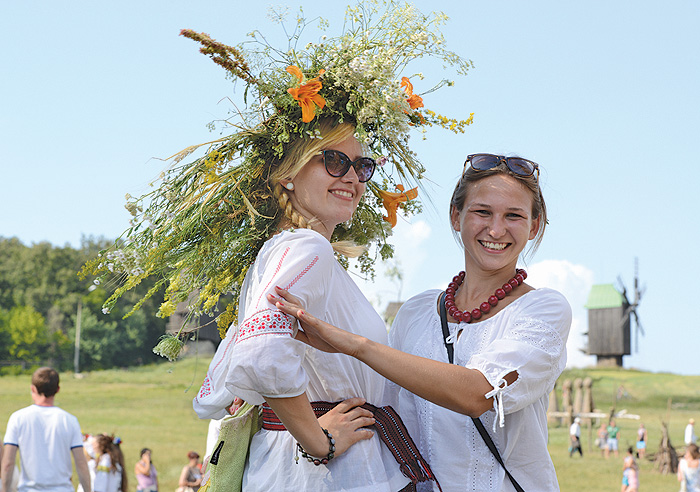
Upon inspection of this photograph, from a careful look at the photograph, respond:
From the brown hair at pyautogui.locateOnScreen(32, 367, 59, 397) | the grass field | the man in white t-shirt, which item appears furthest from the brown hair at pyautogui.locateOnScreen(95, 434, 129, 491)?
the grass field

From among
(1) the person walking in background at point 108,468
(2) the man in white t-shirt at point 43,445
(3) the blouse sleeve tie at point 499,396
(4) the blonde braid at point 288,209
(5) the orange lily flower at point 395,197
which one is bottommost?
(1) the person walking in background at point 108,468

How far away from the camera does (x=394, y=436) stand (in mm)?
2795

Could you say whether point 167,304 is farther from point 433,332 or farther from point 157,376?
point 157,376

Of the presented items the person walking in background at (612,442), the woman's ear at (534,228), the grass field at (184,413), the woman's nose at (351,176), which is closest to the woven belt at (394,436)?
the woman's nose at (351,176)

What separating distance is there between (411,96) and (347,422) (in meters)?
1.44

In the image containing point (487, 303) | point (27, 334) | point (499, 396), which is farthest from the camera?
point (27, 334)

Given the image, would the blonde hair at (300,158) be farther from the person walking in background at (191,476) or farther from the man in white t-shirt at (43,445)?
the person walking in background at (191,476)

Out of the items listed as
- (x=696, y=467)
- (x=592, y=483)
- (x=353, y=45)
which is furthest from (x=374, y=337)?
(x=592, y=483)

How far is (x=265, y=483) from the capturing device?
2.63m

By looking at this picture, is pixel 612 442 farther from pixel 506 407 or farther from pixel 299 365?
pixel 299 365

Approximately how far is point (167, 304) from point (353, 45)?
137 cm

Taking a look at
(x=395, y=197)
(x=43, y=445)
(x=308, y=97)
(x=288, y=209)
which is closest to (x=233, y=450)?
(x=288, y=209)

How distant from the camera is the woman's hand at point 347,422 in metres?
2.61

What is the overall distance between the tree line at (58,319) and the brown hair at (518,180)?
62.0m
